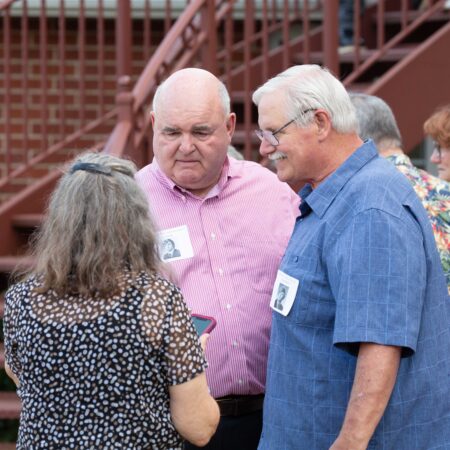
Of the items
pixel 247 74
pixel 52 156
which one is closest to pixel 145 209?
pixel 247 74

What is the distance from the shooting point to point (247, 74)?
21.2 ft

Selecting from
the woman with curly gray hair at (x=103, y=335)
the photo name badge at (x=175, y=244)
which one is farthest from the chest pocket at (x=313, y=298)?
the photo name badge at (x=175, y=244)

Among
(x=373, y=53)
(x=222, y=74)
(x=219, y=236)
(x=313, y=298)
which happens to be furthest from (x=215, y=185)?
(x=222, y=74)

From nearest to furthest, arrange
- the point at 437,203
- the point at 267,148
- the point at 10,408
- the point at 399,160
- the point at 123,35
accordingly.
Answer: the point at 267,148 → the point at 437,203 → the point at 399,160 → the point at 10,408 → the point at 123,35

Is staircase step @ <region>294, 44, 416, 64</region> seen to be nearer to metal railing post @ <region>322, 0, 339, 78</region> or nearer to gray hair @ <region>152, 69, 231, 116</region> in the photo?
metal railing post @ <region>322, 0, 339, 78</region>

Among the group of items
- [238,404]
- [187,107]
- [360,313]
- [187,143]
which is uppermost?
[187,107]

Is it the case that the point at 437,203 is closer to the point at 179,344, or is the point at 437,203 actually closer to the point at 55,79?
the point at 179,344

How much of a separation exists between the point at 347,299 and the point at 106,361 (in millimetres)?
657

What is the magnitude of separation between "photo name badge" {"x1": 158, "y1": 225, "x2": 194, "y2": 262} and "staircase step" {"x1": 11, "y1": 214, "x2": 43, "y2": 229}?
10.8 ft

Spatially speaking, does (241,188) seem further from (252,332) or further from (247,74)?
(247,74)

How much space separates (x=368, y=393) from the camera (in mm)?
2793

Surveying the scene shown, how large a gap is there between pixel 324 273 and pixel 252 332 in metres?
0.66

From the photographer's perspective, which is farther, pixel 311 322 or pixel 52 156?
pixel 52 156

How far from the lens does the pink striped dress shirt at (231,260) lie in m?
3.54
